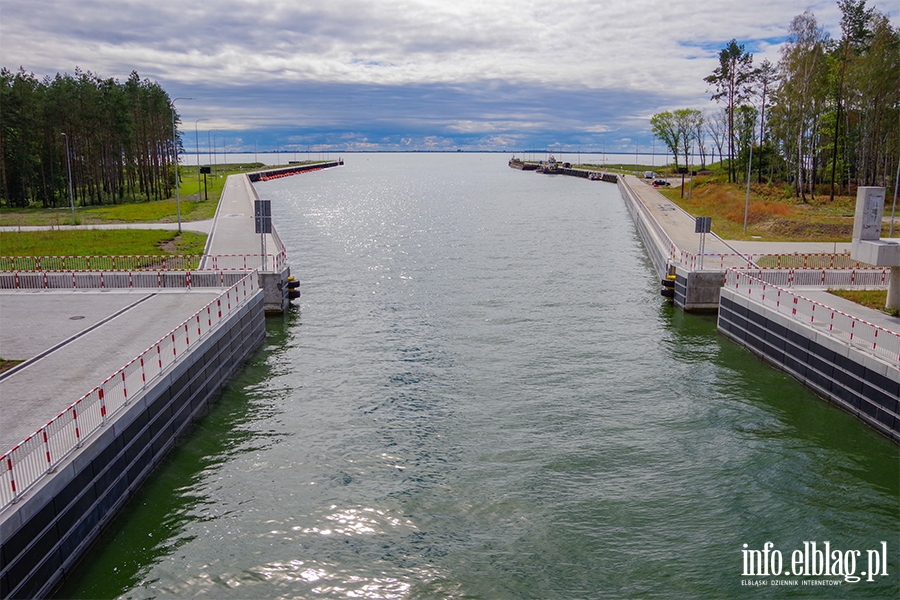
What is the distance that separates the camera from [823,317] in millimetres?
23922

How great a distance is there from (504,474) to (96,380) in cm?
1103

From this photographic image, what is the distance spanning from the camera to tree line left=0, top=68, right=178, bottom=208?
76875 mm

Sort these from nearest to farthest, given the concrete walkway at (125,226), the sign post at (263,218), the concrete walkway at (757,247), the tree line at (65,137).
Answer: the concrete walkway at (757,247) < the sign post at (263,218) < the concrete walkway at (125,226) < the tree line at (65,137)

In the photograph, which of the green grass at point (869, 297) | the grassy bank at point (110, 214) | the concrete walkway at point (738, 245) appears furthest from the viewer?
the grassy bank at point (110, 214)

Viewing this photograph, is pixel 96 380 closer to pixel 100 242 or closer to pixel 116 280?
pixel 116 280

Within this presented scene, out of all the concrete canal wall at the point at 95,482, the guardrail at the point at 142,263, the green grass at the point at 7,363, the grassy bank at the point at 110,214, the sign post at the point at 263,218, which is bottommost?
the concrete canal wall at the point at 95,482

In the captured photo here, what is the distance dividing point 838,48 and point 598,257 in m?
44.8

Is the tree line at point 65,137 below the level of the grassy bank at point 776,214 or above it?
above

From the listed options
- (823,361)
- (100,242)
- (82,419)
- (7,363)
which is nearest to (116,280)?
(7,363)

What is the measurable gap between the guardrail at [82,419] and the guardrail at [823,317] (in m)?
20.5

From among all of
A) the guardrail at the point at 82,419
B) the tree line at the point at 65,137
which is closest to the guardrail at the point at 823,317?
the guardrail at the point at 82,419

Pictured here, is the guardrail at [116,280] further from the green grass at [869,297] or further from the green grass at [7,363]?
the green grass at [869,297]

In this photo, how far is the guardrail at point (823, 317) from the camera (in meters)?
20.4

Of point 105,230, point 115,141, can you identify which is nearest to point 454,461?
point 105,230
